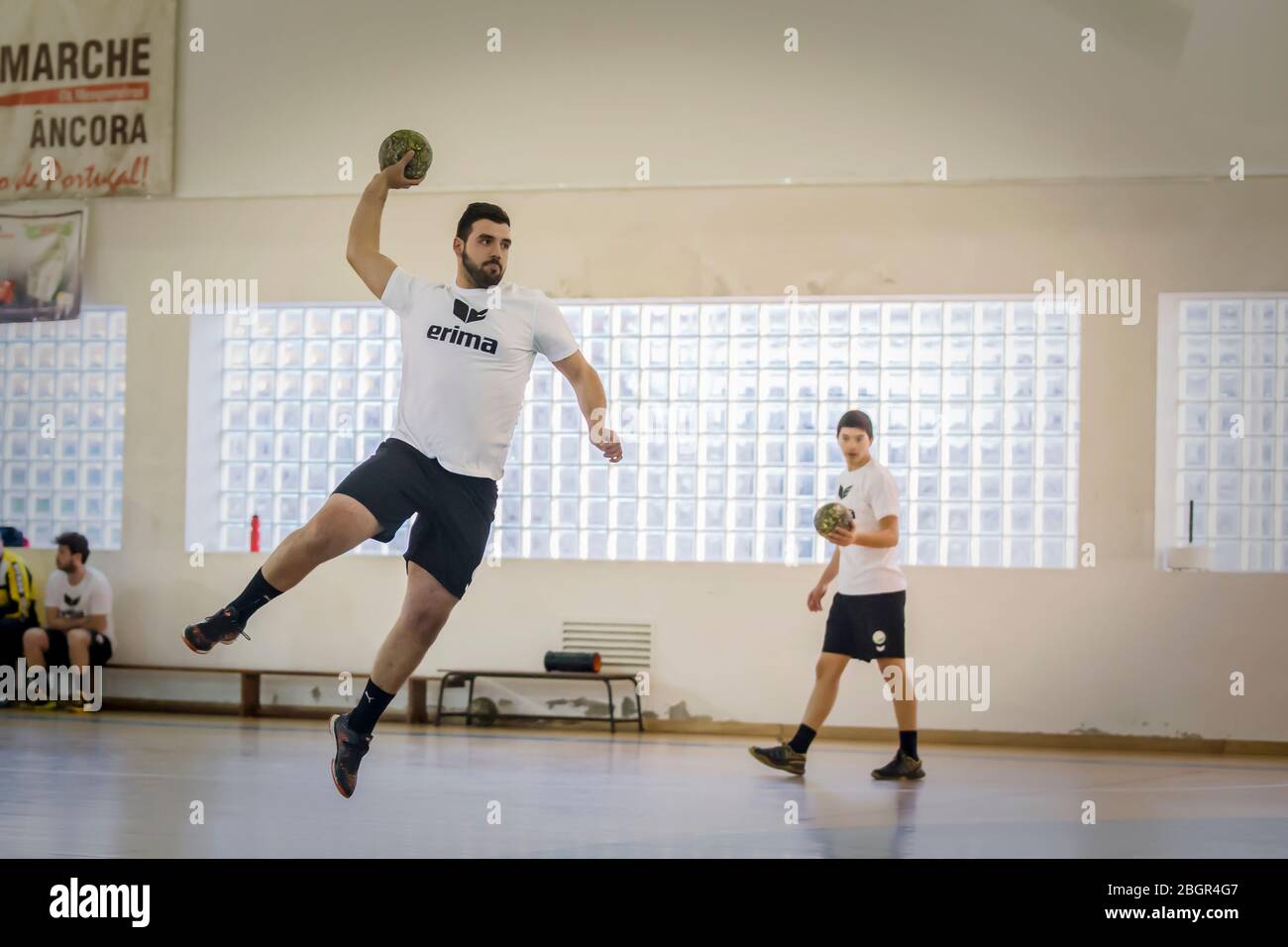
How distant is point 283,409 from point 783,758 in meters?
5.00

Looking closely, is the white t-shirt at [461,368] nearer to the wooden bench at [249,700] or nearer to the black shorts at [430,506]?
the black shorts at [430,506]

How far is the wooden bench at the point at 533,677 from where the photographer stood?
349 inches

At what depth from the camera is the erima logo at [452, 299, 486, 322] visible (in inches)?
185

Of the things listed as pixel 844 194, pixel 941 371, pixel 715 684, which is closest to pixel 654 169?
pixel 844 194

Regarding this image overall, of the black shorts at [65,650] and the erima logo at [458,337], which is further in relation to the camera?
the black shorts at [65,650]

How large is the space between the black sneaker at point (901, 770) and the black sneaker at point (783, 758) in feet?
1.21

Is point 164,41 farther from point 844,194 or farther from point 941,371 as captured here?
point 941,371

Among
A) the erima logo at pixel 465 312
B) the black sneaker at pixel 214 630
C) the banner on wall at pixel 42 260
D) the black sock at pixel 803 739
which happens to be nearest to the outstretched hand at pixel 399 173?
the erima logo at pixel 465 312

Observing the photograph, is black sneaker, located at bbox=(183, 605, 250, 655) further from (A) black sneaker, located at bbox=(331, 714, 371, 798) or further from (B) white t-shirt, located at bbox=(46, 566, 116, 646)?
(B) white t-shirt, located at bbox=(46, 566, 116, 646)

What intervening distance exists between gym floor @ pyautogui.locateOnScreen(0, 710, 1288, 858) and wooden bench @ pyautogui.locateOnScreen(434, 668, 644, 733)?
426 millimetres

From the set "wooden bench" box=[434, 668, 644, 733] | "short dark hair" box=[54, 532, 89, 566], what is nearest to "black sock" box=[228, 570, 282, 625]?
"wooden bench" box=[434, 668, 644, 733]

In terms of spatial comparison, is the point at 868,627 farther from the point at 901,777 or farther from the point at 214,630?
the point at 214,630

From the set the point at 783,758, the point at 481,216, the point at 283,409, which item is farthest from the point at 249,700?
the point at 481,216

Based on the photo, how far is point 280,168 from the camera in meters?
9.70
